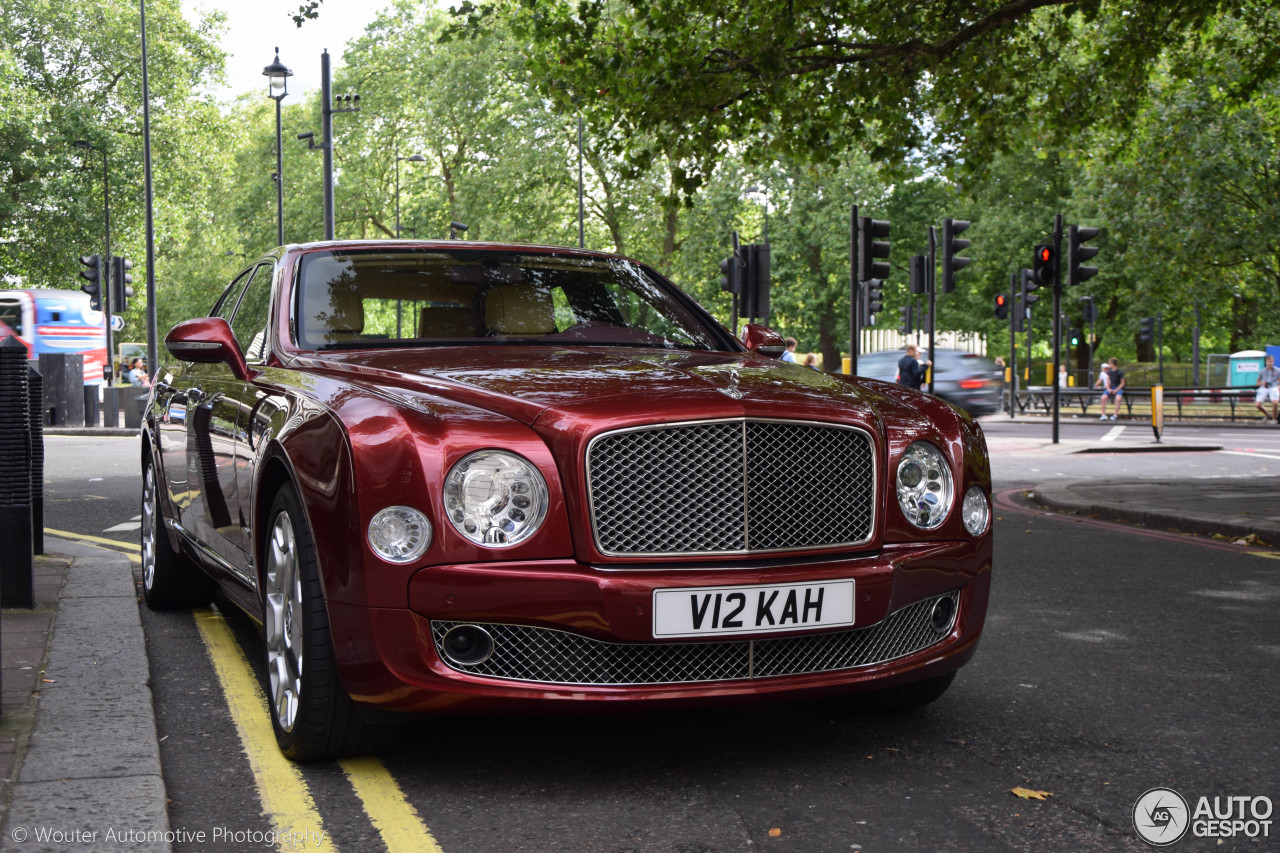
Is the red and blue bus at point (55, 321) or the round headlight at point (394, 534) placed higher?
the red and blue bus at point (55, 321)

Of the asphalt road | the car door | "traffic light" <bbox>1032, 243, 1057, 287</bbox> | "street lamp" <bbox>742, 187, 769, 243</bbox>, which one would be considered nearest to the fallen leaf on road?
the asphalt road

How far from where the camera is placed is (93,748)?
3688mm

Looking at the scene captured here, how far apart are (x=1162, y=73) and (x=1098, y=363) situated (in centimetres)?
3164

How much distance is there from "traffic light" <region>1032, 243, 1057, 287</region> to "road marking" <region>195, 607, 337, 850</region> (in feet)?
52.5

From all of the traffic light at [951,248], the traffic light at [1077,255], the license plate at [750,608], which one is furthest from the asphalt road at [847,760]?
the traffic light at [951,248]

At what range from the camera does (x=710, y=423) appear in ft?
11.5

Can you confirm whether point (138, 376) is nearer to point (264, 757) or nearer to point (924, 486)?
point (264, 757)

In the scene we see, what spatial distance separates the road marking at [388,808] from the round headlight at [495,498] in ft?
2.27

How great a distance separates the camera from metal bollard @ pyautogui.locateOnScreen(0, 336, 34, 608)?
557cm

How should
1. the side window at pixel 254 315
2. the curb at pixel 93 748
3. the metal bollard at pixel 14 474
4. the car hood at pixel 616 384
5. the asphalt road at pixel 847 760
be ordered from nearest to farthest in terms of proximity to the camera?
the curb at pixel 93 748
the asphalt road at pixel 847 760
the car hood at pixel 616 384
the side window at pixel 254 315
the metal bollard at pixel 14 474

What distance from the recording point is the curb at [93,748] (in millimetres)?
3072

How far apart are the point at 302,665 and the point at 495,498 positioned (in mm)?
752

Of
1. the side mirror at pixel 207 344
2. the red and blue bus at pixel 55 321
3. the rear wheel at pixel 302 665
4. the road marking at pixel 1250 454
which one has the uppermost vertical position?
the red and blue bus at pixel 55 321

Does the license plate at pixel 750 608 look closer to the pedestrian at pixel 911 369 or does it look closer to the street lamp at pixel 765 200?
the pedestrian at pixel 911 369
